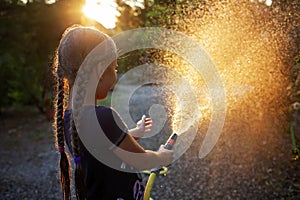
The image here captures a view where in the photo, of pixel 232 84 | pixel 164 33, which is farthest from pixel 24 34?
pixel 232 84

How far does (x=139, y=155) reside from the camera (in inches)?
64.6

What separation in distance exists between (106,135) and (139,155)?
→ 18 cm

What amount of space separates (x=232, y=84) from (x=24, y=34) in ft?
19.9

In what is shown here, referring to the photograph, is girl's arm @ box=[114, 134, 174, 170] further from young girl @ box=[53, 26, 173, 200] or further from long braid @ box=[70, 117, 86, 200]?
long braid @ box=[70, 117, 86, 200]

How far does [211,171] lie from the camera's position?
4.19 meters

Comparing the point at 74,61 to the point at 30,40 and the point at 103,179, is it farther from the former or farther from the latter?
the point at 30,40

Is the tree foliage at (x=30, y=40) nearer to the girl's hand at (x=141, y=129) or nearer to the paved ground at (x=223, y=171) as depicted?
the paved ground at (x=223, y=171)

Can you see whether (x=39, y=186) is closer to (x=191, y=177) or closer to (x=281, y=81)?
(x=191, y=177)

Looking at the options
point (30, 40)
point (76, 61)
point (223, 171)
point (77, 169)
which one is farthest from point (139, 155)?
point (30, 40)

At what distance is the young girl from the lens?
5.19 ft

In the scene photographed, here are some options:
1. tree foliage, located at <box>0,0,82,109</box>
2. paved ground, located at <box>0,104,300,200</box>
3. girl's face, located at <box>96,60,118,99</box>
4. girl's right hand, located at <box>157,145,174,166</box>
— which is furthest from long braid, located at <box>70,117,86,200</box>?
tree foliage, located at <box>0,0,82,109</box>

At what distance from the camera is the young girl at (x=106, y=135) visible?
5.19 feet

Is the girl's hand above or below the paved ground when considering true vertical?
above

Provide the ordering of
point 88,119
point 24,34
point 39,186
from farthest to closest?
1. point 24,34
2. point 39,186
3. point 88,119
